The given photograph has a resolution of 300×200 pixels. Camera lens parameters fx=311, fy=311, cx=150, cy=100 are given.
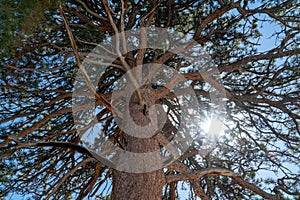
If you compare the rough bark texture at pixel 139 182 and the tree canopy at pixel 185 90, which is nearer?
the rough bark texture at pixel 139 182

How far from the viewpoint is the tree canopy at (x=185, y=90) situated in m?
3.37

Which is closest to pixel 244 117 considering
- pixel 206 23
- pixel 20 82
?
pixel 206 23

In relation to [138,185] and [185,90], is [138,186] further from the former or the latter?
[185,90]

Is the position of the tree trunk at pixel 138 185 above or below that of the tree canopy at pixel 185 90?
below

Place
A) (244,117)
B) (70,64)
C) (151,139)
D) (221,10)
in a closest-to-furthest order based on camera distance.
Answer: (151,139) → (221,10) → (70,64) → (244,117)

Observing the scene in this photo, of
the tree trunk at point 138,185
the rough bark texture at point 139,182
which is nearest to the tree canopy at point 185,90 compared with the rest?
the rough bark texture at point 139,182

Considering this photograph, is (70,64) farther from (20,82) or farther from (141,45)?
(141,45)

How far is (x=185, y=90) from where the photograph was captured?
3.88 m

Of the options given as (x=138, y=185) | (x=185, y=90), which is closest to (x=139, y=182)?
(x=138, y=185)

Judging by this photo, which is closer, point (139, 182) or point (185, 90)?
point (139, 182)

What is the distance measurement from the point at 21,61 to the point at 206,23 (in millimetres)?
2041

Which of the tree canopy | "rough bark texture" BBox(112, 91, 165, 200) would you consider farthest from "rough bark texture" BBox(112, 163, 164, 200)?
the tree canopy

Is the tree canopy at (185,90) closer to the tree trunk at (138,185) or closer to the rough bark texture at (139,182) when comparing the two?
the rough bark texture at (139,182)

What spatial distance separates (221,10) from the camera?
3.43 metres
